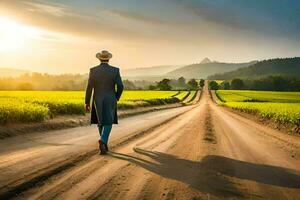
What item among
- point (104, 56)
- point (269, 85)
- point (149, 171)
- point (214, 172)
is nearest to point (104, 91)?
point (104, 56)

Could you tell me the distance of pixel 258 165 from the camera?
884 centimetres

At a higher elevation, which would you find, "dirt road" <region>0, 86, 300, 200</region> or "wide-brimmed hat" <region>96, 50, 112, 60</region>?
"wide-brimmed hat" <region>96, 50, 112, 60</region>

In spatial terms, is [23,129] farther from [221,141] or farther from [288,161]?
[288,161]

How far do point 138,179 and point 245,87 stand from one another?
178170mm

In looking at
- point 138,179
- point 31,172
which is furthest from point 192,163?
point 31,172

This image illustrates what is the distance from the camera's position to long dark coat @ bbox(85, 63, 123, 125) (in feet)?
33.9

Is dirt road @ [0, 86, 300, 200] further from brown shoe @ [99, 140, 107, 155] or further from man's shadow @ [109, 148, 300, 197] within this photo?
brown shoe @ [99, 140, 107, 155]

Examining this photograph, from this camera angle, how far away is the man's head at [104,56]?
34.0ft

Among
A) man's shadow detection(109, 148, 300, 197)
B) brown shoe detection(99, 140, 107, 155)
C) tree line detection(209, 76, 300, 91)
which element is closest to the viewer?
man's shadow detection(109, 148, 300, 197)

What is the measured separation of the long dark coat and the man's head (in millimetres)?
131

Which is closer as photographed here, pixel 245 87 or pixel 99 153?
pixel 99 153

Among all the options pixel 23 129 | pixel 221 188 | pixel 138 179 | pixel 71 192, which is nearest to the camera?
pixel 71 192

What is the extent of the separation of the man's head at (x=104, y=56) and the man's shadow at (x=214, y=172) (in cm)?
253

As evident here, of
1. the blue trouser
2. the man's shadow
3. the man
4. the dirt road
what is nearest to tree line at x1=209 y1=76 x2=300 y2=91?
the dirt road
